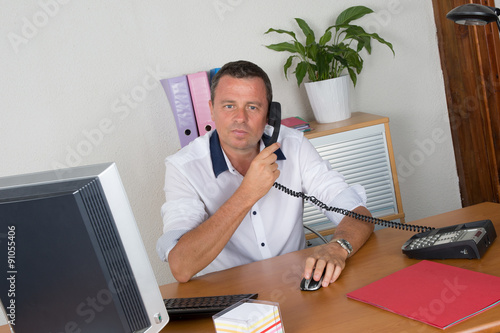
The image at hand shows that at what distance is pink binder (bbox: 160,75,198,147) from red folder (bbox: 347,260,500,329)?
5.65 ft

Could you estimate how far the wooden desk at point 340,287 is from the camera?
3.90ft

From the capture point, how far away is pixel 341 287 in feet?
4.70

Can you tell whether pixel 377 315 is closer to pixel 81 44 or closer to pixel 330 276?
pixel 330 276

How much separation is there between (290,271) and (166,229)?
48cm

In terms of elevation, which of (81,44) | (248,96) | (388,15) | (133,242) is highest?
(81,44)

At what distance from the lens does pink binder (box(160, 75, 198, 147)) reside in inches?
114

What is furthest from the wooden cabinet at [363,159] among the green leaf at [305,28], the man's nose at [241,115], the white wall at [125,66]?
the man's nose at [241,115]

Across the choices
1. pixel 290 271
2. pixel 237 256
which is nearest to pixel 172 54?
pixel 237 256

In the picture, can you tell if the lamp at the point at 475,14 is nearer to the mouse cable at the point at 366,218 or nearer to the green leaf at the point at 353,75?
the mouse cable at the point at 366,218

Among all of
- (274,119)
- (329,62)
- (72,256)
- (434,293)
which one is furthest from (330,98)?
(72,256)

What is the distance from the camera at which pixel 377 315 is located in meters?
1.23

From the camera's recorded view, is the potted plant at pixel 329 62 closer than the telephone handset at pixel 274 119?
No

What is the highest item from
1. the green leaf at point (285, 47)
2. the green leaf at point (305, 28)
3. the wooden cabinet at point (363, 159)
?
the green leaf at point (305, 28)

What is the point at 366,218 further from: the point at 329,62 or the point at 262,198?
the point at 329,62
